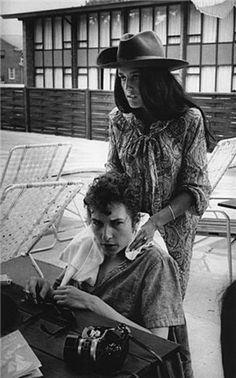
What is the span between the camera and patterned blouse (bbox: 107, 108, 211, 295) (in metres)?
1.75

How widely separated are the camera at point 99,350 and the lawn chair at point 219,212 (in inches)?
90.3

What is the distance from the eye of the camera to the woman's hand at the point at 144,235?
147 cm

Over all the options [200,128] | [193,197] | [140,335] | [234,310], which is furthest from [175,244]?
[234,310]

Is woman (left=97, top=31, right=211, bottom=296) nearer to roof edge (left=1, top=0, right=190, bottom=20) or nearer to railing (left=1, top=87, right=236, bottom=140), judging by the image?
railing (left=1, top=87, right=236, bottom=140)

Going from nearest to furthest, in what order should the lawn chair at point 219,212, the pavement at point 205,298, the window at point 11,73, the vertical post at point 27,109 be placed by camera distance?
1. the pavement at point 205,298
2. the lawn chair at point 219,212
3. the vertical post at point 27,109
4. the window at point 11,73

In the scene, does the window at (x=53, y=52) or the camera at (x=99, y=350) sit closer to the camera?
the camera at (x=99, y=350)

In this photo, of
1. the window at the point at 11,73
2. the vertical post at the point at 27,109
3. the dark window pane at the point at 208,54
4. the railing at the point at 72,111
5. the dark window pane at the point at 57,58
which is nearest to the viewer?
the railing at the point at 72,111

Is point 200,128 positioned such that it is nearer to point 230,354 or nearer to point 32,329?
point 32,329

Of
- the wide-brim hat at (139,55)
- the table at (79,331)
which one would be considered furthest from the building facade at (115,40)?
the table at (79,331)

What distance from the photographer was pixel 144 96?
67.2 inches

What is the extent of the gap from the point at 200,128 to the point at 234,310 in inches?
46.9

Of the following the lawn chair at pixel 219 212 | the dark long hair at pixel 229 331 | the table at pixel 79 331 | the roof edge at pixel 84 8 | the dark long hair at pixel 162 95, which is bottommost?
the lawn chair at pixel 219 212

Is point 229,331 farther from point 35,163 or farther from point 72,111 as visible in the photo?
point 72,111

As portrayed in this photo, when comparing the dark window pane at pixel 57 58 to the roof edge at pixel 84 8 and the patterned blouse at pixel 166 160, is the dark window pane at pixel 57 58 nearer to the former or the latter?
the roof edge at pixel 84 8
